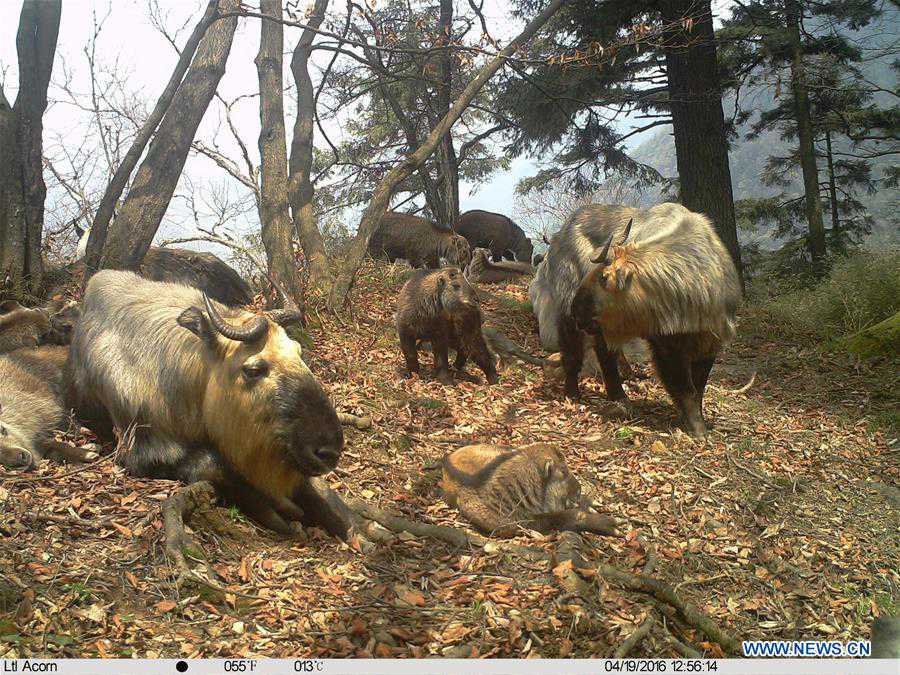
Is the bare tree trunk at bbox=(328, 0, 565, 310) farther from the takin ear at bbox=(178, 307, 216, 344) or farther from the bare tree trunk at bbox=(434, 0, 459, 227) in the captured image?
the takin ear at bbox=(178, 307, 216, 344)

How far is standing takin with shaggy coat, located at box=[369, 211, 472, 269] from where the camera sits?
11.6 m

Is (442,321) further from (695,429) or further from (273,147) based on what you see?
(273,147)

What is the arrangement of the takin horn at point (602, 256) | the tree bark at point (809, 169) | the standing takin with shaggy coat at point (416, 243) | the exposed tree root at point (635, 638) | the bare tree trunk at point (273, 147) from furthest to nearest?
the tree bark at point (809, 169) → the standing takin with shaggy coat at point (416, 243) → the bare tree trunk at point (273, 147) → the takin horn at point (602, 256) → the exposed tree root at point (635, 638)

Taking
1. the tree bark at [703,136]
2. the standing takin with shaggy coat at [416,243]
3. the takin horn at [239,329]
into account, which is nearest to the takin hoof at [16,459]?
the takin horn at [239,329]

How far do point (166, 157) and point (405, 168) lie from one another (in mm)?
2754

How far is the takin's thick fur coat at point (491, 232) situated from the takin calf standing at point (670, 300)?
7.93 m

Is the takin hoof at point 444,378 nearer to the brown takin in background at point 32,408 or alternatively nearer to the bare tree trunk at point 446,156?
the brown takin in background at point 32,408

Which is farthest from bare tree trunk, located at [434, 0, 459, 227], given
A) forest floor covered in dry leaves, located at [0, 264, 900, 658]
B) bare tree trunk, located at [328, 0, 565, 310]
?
forest floor covered in dry leaves, located at [0, 264, 900, 658]

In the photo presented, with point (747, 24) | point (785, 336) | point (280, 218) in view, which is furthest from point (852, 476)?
point (747, 24)

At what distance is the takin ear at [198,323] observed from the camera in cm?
386

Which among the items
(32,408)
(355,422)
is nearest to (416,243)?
(355,422)

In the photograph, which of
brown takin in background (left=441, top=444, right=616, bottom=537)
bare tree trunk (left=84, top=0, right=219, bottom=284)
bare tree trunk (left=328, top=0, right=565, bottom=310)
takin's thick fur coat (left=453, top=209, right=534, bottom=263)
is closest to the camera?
brown takin in background (left=441, top=444, right=616, bottom=537)

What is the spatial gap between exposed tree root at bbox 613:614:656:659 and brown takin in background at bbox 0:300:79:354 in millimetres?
5027

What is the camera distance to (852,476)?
547 cm
